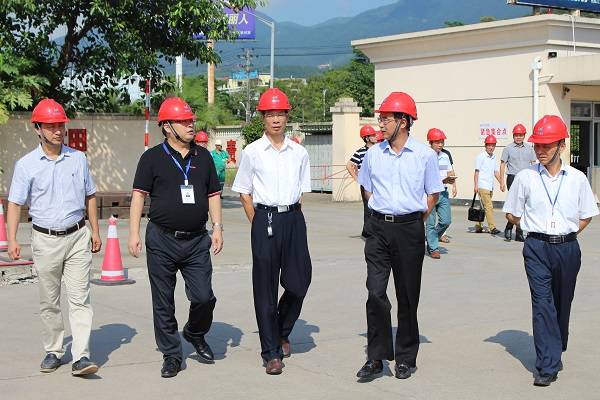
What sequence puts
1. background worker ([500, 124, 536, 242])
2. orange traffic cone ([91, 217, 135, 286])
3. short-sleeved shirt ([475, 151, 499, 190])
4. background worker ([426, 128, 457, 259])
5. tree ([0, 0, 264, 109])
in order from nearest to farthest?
orange traffic cone ([91, 217, 135, 286]), background worker ([426, 128, 457, 259]), background worker ([500, 124, 536, 242]), short-sleeved shirt ([475, 151, 499, 190]), tree ([0, 0, 264, 109])

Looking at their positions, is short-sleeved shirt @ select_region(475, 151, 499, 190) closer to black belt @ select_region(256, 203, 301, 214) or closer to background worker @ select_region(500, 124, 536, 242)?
background worker @ select_region(500, 124, 536, 242)

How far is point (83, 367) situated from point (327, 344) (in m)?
2.23

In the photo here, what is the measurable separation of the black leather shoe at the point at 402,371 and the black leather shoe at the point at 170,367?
5.23 feet

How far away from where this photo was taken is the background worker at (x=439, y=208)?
14.9m

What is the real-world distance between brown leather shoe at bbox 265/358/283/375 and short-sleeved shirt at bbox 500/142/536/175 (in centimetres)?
1054

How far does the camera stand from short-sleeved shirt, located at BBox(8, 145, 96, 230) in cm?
766

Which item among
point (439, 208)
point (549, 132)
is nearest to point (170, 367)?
point (549, 132)

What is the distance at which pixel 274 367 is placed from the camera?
25.0 ft

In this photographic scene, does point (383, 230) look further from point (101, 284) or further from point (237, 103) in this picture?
point (237, 103)

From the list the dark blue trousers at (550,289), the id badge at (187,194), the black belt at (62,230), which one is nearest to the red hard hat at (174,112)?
the id badge at (187,194)

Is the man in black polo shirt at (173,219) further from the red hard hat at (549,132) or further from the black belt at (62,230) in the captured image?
the red hard hat at (549,132)

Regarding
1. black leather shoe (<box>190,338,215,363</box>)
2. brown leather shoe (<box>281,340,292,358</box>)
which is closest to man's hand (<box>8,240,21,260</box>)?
black leather shoe (<box>190,338,215,363</box>)

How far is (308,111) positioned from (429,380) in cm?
12097

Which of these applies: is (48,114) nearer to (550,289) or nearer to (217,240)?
(217,240)
